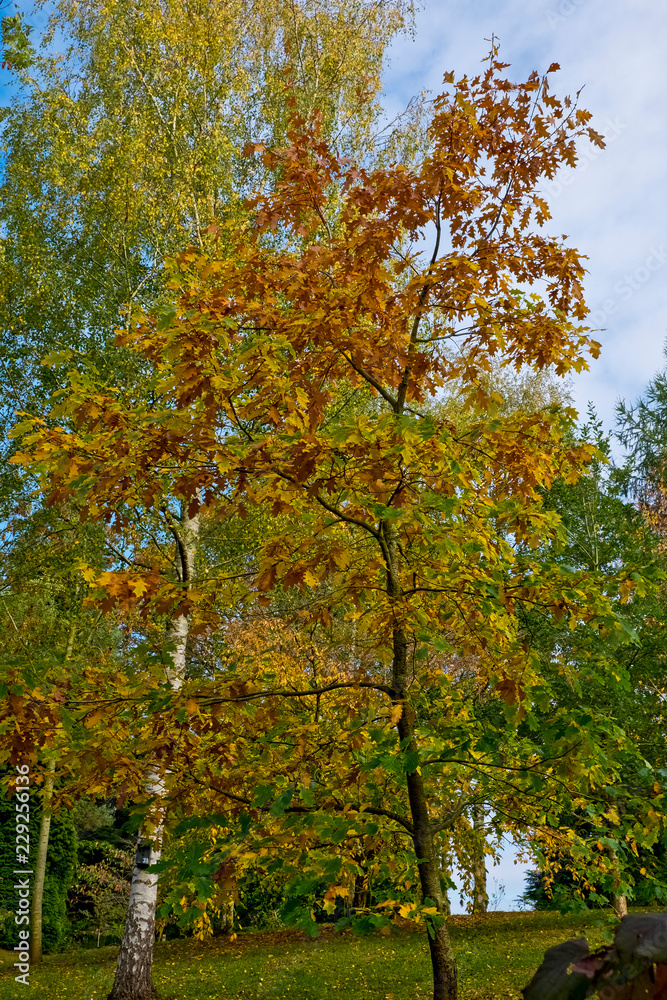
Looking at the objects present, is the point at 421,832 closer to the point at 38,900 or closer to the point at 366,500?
the point at 366,500

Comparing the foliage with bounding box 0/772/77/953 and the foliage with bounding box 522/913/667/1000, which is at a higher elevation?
the foliage with bounding box 522/913/667/1000

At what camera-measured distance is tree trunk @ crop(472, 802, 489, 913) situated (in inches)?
195

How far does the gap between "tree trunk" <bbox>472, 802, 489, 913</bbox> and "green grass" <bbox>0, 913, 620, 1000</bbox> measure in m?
0.38

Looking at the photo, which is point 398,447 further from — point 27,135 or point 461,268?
point 27,135

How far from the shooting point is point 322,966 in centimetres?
984

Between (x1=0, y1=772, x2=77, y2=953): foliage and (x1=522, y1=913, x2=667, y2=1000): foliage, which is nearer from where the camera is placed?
(x1=522, y1=913, x2=667, y2=1000): foliage

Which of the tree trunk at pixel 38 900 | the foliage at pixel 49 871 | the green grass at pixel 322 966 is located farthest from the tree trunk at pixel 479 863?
the foliage at pixel 49 871

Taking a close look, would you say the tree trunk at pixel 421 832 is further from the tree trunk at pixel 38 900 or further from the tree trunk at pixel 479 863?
the tree trunk at pixel 38 900

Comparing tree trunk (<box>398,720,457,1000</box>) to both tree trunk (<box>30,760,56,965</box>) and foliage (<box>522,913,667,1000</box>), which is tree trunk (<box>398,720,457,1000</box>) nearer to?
foliage (<box>522,913,667,1000</box>)

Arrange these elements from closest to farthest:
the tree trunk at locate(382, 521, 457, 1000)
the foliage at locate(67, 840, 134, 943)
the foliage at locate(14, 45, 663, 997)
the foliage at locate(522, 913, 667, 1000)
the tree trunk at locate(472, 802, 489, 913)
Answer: the foliage at locate(522, 913, 667, 1000), the foliage at locate(14, 45, 663, 997), the tree trunk at locate(382, 521, 457, 1000), the tree trunk at locate(472, 802, 489, 913), the foliage at locate(67, 840, 134, 943)

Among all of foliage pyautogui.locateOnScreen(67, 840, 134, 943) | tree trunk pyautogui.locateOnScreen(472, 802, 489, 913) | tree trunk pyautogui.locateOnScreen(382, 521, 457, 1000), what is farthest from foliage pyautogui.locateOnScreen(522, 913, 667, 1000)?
foliage pyautogui.locateOnScreen(67, 840, 134, 943)

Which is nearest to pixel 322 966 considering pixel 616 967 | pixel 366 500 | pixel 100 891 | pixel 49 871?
pixel 49 871

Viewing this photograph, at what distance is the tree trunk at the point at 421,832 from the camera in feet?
12.1

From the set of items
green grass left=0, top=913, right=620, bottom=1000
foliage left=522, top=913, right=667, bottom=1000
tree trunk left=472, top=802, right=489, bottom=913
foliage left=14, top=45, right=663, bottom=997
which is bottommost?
green grass left=0, top=913, right=620, bottom=1000
